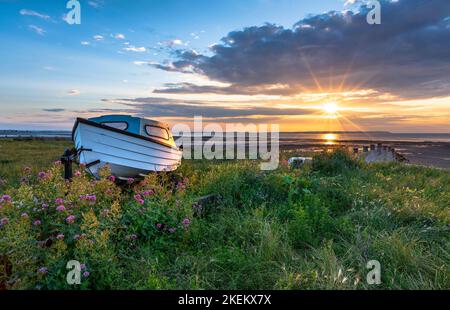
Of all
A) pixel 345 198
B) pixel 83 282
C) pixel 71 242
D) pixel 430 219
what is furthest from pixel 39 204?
pixel 430 219

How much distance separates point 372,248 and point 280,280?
5.83 ft

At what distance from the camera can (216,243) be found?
4.44 meters

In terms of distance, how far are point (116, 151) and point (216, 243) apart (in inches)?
208

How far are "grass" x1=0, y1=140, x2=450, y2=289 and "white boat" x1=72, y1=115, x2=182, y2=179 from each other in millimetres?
3169

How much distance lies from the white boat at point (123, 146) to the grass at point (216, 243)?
125 inches

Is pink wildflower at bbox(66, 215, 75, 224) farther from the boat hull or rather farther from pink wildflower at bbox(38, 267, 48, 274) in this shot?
the boat hull

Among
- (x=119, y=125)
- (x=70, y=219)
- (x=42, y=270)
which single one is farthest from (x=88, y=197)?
(x=119, y=125)

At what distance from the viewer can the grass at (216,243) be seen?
3.21 metres

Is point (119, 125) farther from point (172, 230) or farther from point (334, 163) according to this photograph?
point (334, 163)

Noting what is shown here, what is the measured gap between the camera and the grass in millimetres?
3205

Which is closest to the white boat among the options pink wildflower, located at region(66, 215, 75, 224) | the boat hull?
the boat hull

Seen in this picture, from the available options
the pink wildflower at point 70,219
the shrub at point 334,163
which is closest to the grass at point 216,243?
the pink wildflower at point 70,219

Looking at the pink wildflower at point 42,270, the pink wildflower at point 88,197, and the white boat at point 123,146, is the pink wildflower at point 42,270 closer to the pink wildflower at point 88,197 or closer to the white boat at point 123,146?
the pink wildflower at point 88,197
